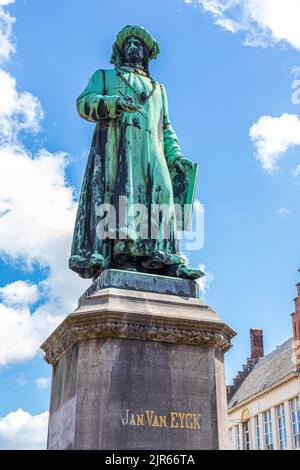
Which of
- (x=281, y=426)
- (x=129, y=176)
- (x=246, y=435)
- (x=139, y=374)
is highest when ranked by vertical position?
(x=246, y=435)

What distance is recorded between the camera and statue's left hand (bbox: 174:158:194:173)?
980 cm

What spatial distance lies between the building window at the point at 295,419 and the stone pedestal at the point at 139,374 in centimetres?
3414

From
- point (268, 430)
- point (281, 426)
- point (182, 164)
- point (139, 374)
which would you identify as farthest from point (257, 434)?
point (139, 374)

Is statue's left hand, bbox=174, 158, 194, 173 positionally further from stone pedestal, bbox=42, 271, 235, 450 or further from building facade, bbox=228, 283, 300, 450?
building facade, bbox=228, 283, 300, 450

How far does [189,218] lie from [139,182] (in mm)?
1056

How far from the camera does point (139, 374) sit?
7.16 metres

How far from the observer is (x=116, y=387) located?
702cm

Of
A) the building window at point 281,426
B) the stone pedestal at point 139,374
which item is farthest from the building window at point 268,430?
the stone pedestal at point 139,374

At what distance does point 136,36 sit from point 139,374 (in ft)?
18.9

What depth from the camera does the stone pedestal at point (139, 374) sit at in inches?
271

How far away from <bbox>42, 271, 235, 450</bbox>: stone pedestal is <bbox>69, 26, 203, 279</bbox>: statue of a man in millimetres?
680

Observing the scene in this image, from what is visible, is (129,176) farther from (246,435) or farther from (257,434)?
(246,435)

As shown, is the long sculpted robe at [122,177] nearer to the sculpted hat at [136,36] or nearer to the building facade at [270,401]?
the sculpted hat at [136,36]

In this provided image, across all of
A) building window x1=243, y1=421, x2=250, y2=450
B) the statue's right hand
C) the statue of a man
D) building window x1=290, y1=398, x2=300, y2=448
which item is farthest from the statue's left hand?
building window x1=243, y1=421, x2=250, y2=450
